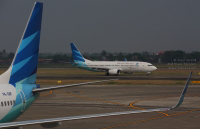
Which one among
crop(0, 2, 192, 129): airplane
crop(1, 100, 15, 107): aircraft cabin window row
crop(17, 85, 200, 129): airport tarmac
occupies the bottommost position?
crop(17, 85, 200, 129): airport tarmac

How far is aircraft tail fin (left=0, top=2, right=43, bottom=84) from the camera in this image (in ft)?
53.3

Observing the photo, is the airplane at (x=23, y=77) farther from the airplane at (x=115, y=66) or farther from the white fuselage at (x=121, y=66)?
the white fuselage at (x=121, y=66)

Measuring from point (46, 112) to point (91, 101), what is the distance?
7998 mm

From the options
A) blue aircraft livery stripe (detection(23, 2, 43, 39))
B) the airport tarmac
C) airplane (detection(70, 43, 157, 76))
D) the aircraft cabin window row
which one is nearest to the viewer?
the aircraft cabin window row

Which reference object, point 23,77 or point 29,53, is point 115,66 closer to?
point 29,53

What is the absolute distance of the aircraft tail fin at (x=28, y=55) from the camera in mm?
16244

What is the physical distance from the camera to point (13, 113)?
15.1m

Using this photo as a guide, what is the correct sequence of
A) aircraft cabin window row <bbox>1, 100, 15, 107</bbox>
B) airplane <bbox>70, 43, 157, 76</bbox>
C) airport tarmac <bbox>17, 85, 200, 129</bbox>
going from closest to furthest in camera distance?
aircraft cabin window row <bbox>1, 100, 15, 107</bbox>, airport tarmac <bbox>17, 85, 200, 129</bbox>, airplane <bbox>70, 43, 157, 76</bbox>

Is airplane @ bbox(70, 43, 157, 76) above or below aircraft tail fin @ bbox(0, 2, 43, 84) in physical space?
below

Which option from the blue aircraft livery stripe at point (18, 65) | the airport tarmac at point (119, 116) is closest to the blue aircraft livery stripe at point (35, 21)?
the blue aircraft livery stripe at point (18, 65)

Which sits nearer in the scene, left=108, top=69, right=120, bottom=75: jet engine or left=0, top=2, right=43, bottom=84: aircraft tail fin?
left=0, top=2, right=43, bottom=84: aircraft tail fin

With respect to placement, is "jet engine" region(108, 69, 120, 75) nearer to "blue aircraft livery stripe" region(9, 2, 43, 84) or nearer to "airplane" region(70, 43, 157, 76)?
"airplane" region(70, 43, 157, 76)

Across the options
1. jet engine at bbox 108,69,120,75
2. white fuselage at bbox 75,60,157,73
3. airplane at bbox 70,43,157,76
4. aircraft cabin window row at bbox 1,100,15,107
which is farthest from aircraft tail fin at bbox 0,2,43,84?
white fuselage at bbox 75,60,157,73

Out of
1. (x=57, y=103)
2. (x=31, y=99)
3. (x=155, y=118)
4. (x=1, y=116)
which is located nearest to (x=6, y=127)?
(x=1, y=116)
